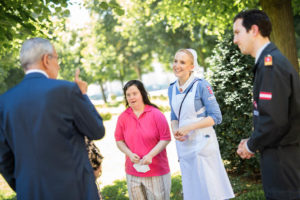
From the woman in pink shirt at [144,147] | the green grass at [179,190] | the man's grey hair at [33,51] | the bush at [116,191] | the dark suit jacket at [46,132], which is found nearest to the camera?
the dark suit jacket at [46,132]

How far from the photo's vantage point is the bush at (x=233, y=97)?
20.7ft

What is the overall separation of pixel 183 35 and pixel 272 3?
20723mm

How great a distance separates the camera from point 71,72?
32.5 meters

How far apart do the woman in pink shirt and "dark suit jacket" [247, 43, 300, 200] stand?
164 cm

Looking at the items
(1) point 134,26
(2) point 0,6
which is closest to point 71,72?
(1) point 134,26

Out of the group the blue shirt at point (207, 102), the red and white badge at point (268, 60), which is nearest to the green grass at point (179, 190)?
the blue shirt at point (207, 102)

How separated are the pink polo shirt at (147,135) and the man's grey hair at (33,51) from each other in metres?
1.84

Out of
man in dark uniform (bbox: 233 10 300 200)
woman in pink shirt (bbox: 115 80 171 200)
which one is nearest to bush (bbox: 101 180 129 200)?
woman in pink shirt (bbox: 115 80 171 200)

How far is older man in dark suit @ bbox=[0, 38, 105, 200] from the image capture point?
2385mm

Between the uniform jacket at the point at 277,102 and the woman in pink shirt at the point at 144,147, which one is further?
the woman in pink shirt at the point at 144,147

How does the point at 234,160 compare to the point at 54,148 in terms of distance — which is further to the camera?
the point at 234,160

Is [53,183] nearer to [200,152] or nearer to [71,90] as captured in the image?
[71,90]

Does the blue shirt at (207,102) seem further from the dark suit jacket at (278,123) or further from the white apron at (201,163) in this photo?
the dark suit jacket at (278,123)

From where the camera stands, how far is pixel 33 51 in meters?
2.52
